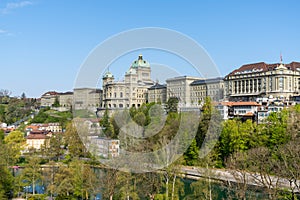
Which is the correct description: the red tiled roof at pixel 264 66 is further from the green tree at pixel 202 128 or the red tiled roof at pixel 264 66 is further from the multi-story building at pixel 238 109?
the green tree at pixel 202 128

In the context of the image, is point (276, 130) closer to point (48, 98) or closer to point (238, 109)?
point (238, 109)

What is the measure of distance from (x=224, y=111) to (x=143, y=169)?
15.7 meters

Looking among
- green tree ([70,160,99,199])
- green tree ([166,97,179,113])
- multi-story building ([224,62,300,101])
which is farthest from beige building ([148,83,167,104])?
green tree ([70,160,99,199])

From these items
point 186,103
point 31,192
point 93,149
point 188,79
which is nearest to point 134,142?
point 93,149

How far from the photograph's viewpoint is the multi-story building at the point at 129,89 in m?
31.5

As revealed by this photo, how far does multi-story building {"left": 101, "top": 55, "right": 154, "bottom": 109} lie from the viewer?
103ft

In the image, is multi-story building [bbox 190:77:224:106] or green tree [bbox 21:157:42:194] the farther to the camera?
multi-story building [bbox 190:77:224:106]

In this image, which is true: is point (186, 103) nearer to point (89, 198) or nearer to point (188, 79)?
point (188, 79)

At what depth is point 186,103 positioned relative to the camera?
95.8 ft

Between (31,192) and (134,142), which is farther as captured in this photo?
(134,142)

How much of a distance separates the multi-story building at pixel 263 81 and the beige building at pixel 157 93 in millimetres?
6323

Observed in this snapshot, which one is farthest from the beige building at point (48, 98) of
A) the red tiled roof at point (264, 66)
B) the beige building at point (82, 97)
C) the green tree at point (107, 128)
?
the beige building at point (82, 97)

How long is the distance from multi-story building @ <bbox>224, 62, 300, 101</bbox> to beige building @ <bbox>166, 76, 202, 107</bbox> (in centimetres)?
350

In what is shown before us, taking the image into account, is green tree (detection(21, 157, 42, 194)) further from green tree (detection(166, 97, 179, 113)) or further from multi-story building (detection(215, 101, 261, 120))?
green tree (detection(166, 97, 179, 113))
